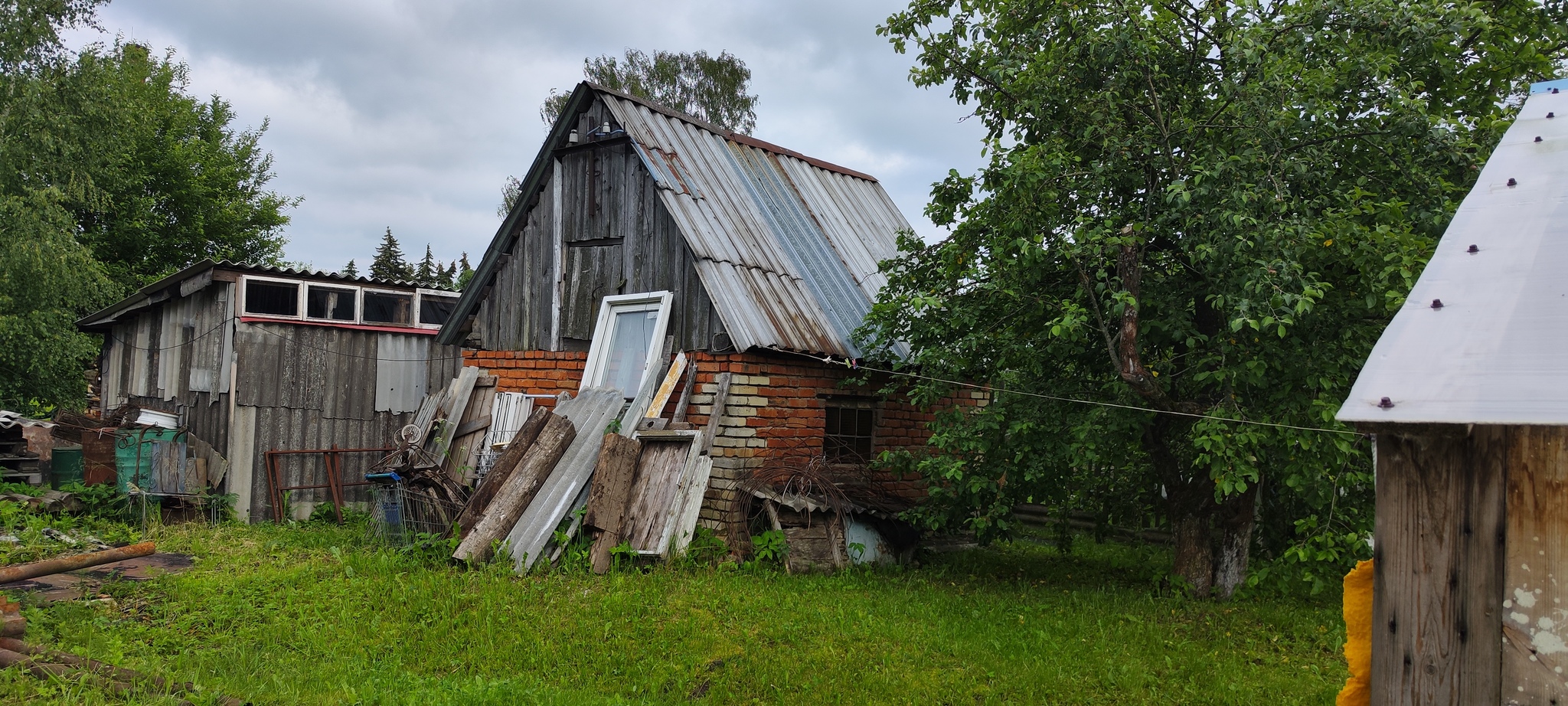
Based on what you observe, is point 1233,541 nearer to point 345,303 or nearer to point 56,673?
point 56,673

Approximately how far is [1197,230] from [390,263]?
121 feet

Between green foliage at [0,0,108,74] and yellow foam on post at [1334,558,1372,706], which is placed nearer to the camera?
yellow foam on post at [1334,558,1372,706]

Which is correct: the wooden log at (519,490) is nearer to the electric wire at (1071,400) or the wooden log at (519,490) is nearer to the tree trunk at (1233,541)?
the electric wire at (1071,400)

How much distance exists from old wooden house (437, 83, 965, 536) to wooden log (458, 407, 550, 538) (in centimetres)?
106

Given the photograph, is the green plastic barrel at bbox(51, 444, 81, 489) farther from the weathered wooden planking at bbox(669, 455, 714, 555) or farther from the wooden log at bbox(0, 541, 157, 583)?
the weathered wooden planking at bbox(669, 455, 714, 555)

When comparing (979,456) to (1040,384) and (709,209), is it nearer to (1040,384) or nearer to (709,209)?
(1040,384)

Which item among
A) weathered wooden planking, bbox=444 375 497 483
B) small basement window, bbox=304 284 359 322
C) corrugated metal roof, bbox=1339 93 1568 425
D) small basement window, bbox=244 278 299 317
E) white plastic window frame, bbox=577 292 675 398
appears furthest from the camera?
small basement window, bbox=304 284 359 322

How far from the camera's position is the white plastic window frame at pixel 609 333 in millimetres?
10086

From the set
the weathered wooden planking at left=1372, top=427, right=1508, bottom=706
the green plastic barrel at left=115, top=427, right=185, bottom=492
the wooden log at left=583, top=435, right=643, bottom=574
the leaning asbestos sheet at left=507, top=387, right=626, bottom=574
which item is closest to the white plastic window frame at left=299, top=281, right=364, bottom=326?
the green plastic barrel at left=115, top=427, right=185, bottom=492

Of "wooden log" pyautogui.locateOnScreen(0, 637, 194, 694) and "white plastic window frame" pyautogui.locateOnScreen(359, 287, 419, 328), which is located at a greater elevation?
"white plastic window frame" pyautogui.locateOnScreen(359, 287, 419, 328)

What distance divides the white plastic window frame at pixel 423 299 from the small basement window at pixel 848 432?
707 centimetres

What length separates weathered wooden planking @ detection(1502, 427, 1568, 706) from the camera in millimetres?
2135

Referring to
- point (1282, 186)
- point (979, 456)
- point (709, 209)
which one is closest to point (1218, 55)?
point (1282, 186)

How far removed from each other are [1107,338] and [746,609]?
11.3ft
